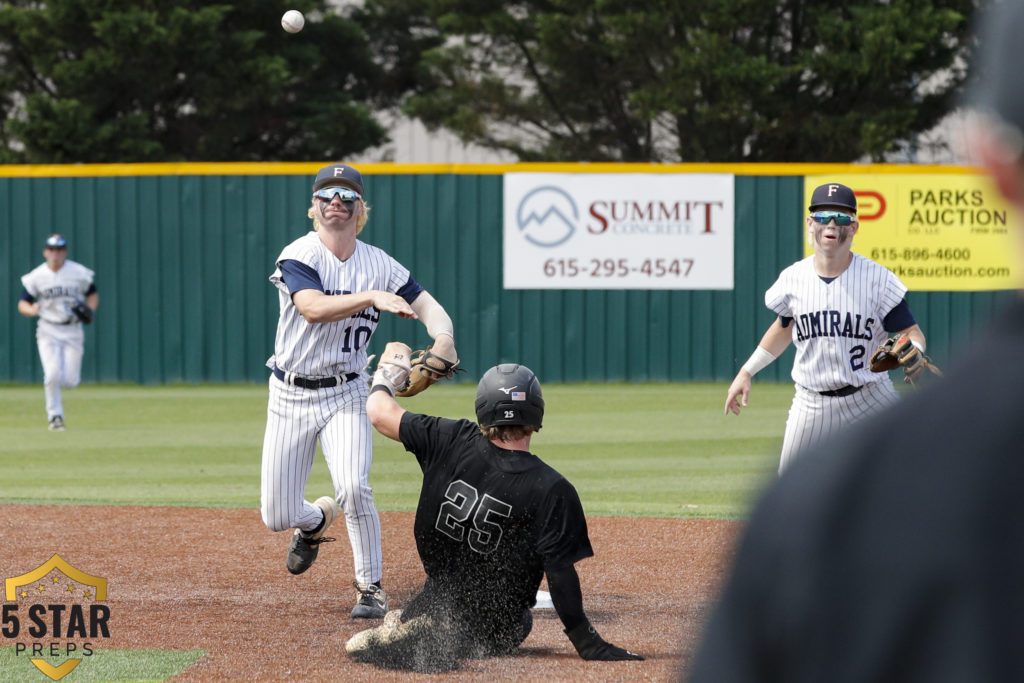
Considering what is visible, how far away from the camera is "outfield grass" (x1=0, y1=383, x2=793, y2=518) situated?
384 inches

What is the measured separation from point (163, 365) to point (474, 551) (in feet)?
47.1

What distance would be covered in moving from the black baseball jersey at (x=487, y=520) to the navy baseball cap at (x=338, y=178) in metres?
1.42

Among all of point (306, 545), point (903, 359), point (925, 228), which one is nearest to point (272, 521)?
point (306, 545)

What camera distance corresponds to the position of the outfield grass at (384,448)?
32.0ft

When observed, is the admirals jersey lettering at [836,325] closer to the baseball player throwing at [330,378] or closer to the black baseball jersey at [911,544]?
the baseball player throwing at [330,378]

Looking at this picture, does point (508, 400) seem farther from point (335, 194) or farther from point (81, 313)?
point (81, 313)

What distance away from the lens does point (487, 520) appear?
4977 mm

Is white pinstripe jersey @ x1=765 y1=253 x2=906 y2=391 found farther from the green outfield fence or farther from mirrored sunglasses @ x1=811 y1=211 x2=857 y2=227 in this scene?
the green outfield fence

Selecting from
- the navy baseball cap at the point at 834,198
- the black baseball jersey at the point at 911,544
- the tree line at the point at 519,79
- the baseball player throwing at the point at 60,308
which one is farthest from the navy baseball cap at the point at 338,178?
the tree line at the point at 519,79

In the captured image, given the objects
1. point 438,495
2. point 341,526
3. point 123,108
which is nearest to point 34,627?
point 438,495

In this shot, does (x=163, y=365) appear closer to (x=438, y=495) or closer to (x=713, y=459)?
(x=713, y=459)

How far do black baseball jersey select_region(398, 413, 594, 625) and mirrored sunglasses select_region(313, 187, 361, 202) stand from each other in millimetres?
1390

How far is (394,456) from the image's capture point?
1214 cm

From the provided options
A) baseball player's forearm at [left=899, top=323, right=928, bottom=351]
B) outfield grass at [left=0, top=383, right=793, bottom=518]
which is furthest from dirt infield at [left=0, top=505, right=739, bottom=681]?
baseball player's forearm at [left=899, top=323, right=928, bottom=351]
